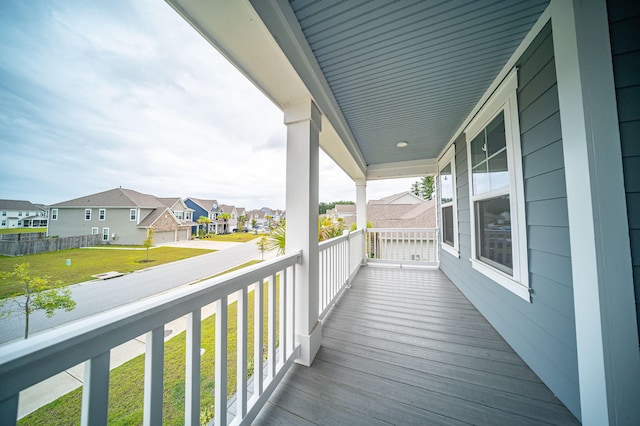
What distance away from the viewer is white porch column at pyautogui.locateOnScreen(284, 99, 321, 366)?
1.77 m

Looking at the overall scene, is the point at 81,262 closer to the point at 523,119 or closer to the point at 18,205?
the point at 18,205

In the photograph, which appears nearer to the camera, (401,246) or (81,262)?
(81,262)

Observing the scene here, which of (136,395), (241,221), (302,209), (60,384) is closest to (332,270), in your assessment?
(302,209)

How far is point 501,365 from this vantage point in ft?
5.60

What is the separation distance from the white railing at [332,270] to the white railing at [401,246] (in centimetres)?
146

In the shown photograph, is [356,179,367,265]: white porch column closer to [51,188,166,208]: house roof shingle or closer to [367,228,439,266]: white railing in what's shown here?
[367,228,439,266]: white railing

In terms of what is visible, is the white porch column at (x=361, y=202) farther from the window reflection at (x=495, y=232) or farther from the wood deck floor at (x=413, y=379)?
the wood deck floor at (x=413, y=379)

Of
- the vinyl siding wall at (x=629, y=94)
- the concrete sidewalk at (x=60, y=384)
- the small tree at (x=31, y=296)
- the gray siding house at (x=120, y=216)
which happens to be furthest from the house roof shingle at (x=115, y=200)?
the vinyl siding wall at (x=629, y=94)

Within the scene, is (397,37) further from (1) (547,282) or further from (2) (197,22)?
(1) (547,282)

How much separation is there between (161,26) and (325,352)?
92.5 inches

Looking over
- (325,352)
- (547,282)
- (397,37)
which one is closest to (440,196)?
(547,282)

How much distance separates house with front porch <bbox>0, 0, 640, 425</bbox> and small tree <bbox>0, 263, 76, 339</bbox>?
75mm

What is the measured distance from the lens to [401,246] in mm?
5262

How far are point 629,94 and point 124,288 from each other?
2.43 meters
